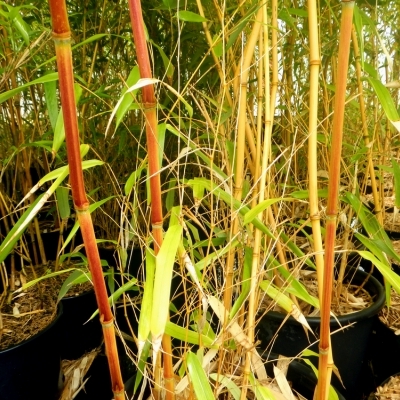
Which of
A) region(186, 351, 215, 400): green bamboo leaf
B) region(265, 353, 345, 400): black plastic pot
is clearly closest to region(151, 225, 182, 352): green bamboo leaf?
region(186, 351, 215, 400): green bamboo leaf

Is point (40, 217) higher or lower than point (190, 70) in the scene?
lower

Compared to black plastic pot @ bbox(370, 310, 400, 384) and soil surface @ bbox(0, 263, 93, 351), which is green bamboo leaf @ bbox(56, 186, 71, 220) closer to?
soil surface @ bbox(0, 263, 93, 351)

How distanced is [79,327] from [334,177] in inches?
37.8

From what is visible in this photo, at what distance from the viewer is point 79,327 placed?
→ 1174 millimetres

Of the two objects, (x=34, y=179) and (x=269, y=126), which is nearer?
(x=269, y=126)

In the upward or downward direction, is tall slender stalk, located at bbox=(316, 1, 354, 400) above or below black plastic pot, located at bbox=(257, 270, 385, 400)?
above

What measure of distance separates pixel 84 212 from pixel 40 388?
69 centimetres

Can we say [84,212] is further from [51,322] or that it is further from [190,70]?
[190,70]

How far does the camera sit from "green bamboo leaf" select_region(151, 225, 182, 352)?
38 cm

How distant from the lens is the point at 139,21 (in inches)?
13.8

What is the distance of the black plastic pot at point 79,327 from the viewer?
1126mm

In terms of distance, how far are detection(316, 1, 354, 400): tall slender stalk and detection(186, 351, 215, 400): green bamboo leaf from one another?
0.13 m

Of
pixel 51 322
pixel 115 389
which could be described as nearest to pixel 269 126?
pixel 115 389

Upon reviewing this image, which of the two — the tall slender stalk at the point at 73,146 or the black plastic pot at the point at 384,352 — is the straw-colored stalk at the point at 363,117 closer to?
the black plastic pot at the point at 384,352
